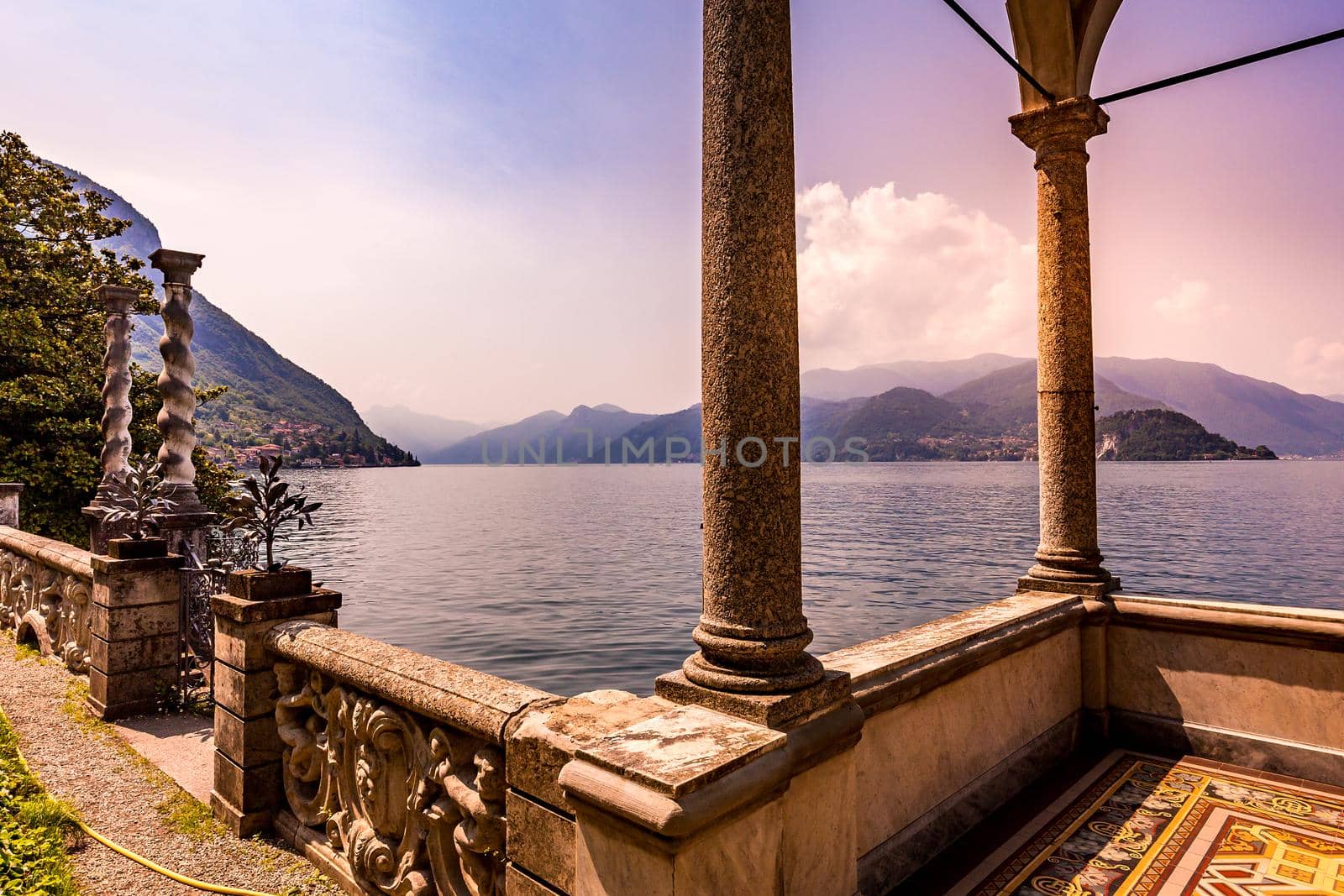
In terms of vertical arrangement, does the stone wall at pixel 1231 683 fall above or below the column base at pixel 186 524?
below

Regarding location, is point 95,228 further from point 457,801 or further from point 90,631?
point 457,801

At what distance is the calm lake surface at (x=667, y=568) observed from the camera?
909 inches

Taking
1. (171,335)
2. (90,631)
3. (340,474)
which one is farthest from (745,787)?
(340,474)

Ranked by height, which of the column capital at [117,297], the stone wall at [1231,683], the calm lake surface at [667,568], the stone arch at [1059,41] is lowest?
the calm lake surface at [667,568]

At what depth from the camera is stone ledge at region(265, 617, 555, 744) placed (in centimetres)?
287

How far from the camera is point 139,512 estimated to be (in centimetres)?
723

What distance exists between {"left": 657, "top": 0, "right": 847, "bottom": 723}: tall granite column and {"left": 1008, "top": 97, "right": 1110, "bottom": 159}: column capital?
12.2ft

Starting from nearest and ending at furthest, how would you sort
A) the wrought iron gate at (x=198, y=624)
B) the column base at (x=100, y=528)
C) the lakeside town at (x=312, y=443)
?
the wrought iron gate at (x=198, y=624)
the column base at (x=100, y=528)
the lakeside town at (x=312, y=443)

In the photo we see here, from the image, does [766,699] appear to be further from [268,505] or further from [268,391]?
[268,391]

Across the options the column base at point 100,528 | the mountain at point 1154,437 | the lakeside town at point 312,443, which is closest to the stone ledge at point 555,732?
the column base at point 100,528

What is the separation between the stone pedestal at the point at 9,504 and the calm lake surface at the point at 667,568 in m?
10.7

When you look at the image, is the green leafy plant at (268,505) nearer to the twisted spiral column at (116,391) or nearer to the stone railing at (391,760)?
the stone railing at (391,760)

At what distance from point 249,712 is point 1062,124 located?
6.56 m

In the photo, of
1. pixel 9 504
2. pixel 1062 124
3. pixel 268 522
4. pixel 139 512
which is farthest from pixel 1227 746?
pixel 9 504
